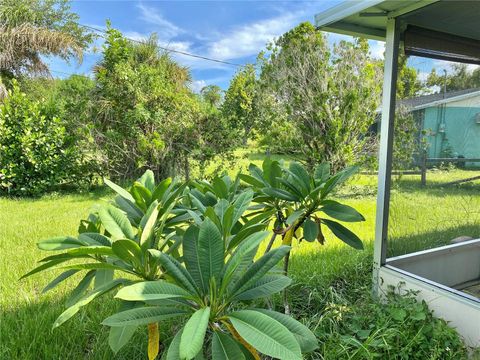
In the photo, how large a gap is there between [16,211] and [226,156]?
12.6 ft

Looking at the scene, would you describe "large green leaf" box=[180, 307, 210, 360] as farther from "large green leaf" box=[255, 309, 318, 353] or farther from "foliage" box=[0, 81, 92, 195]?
"foliage" box=[0, 81, 92, 195]

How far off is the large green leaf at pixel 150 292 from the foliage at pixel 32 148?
644cm

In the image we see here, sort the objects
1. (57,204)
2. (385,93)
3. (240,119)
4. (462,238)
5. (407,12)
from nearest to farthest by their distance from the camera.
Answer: (407,12) → (385,93) → (462,238) → (57,204) → (240,119)

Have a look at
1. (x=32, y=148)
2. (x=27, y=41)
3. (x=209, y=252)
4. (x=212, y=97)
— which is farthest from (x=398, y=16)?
(x=27, y=41)

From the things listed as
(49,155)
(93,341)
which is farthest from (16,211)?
(93,341)

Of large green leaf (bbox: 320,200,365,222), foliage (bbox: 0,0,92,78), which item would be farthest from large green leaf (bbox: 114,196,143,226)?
foliage (bbox: 0,0,92,78)

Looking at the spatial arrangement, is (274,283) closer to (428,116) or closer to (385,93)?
(385,93)

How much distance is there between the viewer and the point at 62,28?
15.0 m

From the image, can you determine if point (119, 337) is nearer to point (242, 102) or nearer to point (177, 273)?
point (177, 273)

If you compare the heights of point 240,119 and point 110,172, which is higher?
point 240,119

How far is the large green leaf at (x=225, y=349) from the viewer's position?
1.01 m

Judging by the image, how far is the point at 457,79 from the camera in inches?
103

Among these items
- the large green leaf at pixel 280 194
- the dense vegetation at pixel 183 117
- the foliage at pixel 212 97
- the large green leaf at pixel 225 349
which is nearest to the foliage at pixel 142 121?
the dense vegetation at pixel 183 117

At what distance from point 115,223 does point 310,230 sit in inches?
37.1
